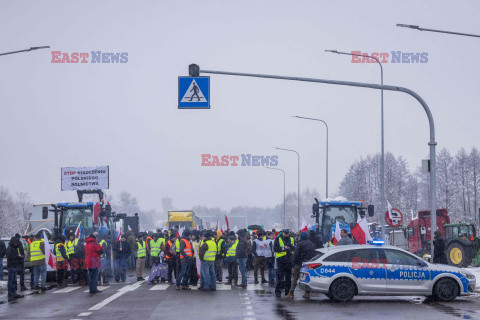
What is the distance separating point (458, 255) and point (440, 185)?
62.1 m

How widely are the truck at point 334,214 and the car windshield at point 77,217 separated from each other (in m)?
8.86

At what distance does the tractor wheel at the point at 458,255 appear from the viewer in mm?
37562

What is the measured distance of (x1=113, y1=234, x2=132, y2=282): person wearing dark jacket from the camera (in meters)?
28.8

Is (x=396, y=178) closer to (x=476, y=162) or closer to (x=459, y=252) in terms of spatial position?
(x=476, y=162)

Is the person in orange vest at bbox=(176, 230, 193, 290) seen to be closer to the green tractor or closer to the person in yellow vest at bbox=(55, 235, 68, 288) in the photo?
the person in yellow vest at bbox=(55, 235, 68, 288)

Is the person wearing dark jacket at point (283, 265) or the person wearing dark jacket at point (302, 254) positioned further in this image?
the person wearing dark jacket at point (283, 265)

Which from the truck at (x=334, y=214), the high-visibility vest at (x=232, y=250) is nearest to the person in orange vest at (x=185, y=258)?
the high-visibility vest at (x=232, y=250)

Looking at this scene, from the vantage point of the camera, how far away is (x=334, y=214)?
32.1m

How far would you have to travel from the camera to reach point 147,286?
26750mm

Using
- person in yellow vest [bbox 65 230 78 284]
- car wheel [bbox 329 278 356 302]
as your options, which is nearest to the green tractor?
car wheel [bbox 329 278 356 302]

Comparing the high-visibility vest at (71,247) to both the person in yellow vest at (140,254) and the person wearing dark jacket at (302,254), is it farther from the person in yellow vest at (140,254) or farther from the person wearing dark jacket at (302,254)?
the person wearing dark jacket at (302,254)

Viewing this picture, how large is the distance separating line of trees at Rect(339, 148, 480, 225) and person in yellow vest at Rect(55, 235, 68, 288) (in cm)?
6664

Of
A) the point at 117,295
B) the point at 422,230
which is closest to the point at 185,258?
the point at 117,295

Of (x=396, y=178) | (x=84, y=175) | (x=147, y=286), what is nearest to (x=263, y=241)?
(x=147, y=286)
